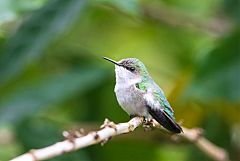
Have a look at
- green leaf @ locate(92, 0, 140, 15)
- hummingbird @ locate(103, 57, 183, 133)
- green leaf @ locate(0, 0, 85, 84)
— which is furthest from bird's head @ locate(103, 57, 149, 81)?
green leaf @ locate(0, 0, 85, 84)

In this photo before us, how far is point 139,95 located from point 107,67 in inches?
64.2

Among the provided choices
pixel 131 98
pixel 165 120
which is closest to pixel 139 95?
pixel 131 98

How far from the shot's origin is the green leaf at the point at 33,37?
286cm

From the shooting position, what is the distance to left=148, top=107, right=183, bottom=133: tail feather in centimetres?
183

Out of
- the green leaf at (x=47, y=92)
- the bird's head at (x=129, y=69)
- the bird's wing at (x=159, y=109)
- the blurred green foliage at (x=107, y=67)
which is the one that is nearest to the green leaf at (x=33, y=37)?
the blurred green foliage at (x=107, y=67)

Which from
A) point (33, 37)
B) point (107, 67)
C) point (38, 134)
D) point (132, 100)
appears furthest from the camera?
point (107, 67)

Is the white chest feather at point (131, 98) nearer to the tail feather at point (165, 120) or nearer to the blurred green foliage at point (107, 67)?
the tail feather at point (165, 120)

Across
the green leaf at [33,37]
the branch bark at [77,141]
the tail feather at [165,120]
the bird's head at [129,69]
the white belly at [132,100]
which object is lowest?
the branch bark at [77,141]

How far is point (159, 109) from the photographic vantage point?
1.93 meters

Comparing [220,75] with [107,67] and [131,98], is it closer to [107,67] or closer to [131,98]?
[107,67]

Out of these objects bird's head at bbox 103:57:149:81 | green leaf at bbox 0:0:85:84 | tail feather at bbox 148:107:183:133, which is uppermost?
green leaf at bbox 0:0:85:84

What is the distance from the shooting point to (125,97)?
197 cm

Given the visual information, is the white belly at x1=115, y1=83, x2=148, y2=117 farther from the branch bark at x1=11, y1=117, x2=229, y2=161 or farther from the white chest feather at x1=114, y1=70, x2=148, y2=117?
the branch bark at x1=11, y1=117, x2=229, y2=161

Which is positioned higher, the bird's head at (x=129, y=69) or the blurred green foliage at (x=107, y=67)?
the blurred green foliage at (x=107, y=67)
